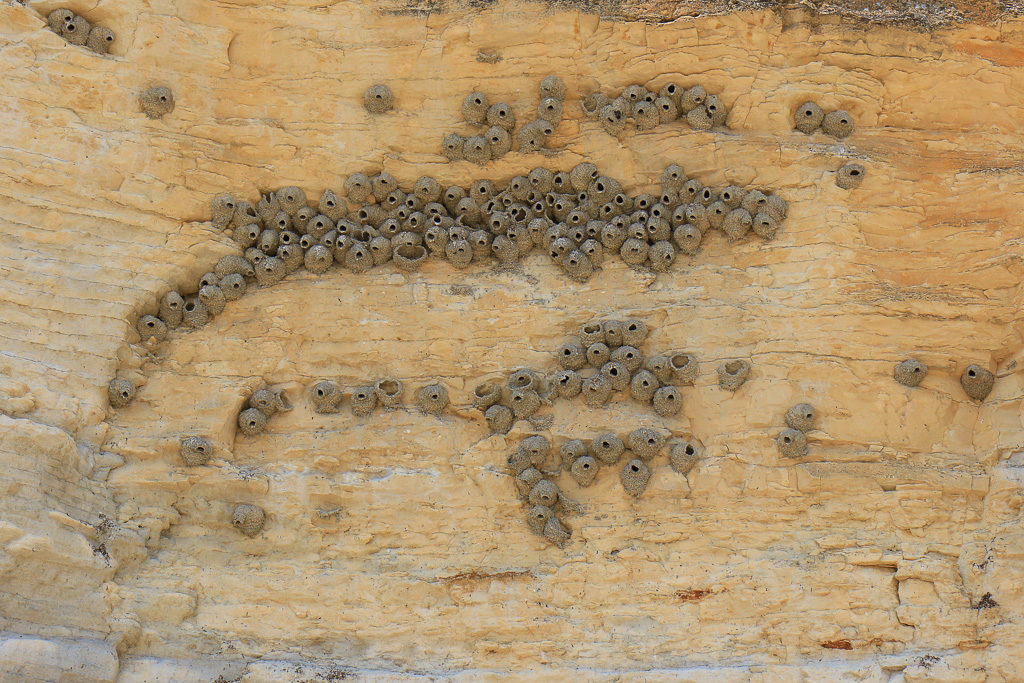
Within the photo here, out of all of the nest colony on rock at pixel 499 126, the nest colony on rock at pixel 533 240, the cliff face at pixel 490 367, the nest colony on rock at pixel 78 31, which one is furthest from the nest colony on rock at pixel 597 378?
the nest colony on rock at pixel 78 31

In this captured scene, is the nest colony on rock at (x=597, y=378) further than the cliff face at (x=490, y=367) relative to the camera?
Yes

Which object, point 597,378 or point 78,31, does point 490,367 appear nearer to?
point 597,378

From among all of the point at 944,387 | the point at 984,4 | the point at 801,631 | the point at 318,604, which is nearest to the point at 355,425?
the point at 318,604

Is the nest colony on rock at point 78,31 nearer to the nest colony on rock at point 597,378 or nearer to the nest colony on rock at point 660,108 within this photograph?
the nest colony on rock at point 660,108

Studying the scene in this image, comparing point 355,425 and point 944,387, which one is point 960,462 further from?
point 355,425

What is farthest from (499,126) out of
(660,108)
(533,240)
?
(660,108)

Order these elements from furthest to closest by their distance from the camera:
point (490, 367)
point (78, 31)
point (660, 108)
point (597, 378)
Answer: point (660, 108), point (78, 31), point (490, 367), point (597, 378)

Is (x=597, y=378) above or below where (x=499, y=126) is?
below

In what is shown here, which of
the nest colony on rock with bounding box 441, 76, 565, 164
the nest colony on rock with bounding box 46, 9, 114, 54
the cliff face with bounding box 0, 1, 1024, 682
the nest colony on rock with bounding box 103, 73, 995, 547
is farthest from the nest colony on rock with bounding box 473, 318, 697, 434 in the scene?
the nest colony on rock with bounding box 46, 9, 114, 54
